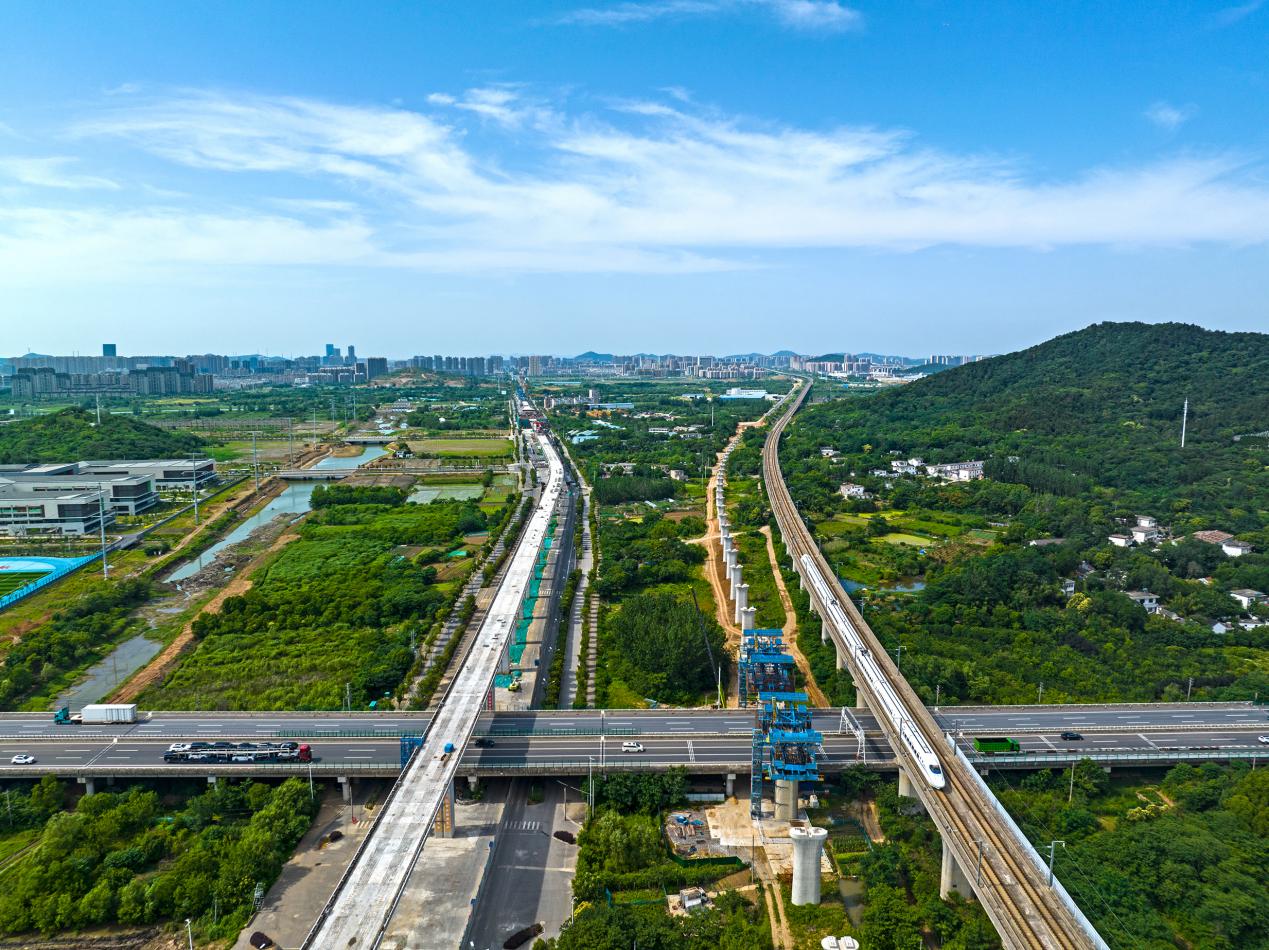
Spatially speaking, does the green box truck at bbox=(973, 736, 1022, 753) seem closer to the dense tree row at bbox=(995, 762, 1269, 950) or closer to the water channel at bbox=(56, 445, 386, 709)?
the dense tree row at bbox=(995, 762, 1269, 950)

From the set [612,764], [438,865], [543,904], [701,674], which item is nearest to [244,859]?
[438,865]

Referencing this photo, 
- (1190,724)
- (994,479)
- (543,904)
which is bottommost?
(543,904)

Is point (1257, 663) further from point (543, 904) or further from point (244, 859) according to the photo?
point (244, 859)

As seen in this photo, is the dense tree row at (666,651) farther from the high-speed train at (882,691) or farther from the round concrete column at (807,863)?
the round concrete column at (807,863)

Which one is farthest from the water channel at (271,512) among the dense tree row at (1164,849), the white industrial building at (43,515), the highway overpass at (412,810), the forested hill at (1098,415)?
the forested hill at (1098,415)

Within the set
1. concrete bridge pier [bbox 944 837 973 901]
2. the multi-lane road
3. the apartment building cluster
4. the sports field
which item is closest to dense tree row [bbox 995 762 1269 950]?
the multi-lane road

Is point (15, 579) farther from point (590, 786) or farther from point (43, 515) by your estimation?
point (590, 786)
